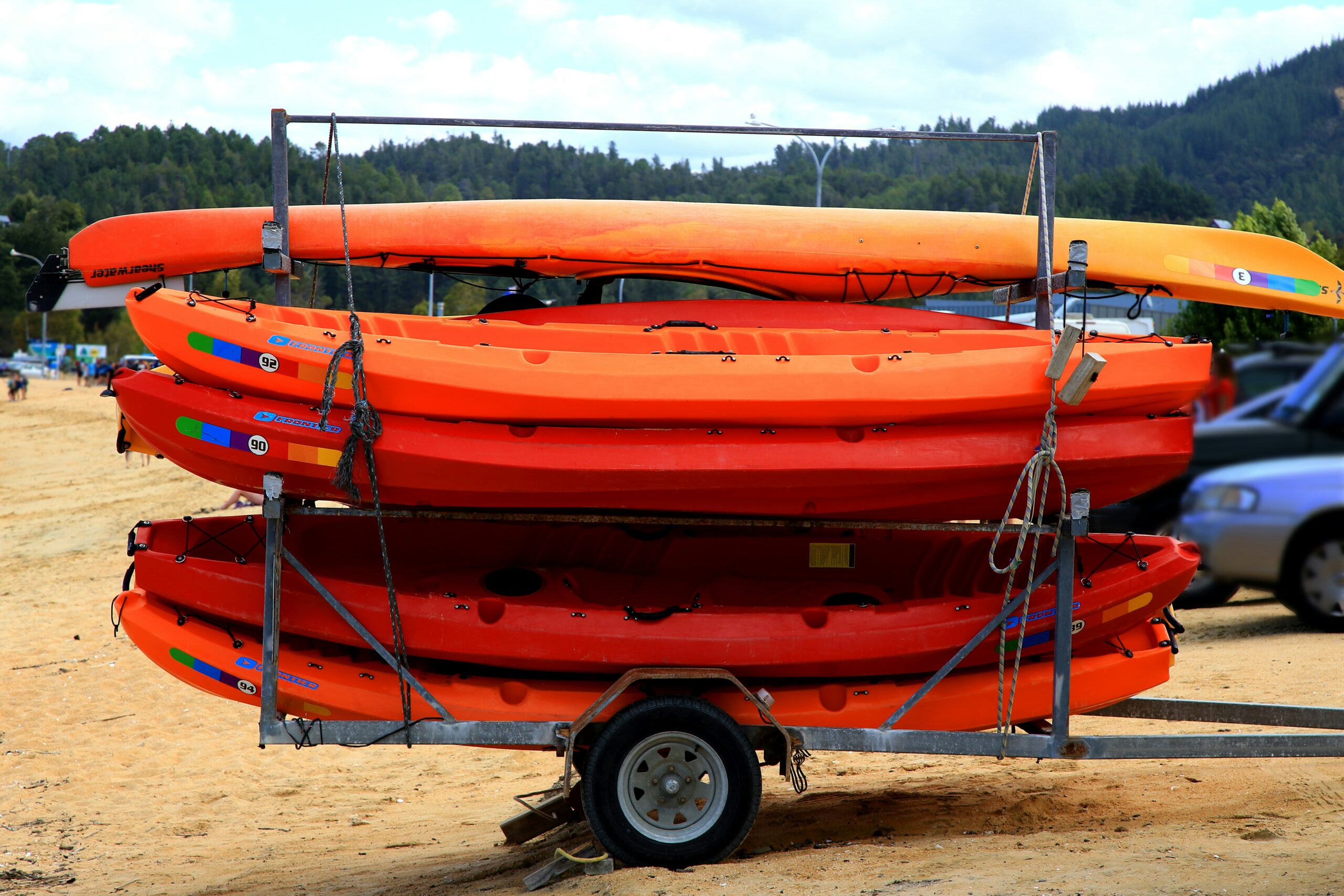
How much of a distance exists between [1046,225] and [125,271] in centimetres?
413

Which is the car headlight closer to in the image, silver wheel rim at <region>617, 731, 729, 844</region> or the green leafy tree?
the green leafy tree

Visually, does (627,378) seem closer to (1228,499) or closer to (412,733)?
(412,733)

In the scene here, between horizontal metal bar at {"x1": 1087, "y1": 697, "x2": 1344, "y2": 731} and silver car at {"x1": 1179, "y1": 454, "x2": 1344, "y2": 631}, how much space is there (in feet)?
11.8

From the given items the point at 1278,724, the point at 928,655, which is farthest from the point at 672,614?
the point at 1278,724

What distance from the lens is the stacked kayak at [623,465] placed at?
4.27 metres

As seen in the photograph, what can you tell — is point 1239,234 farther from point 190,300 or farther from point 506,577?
point 190,300

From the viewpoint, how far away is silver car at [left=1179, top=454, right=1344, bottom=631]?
127 centimetres

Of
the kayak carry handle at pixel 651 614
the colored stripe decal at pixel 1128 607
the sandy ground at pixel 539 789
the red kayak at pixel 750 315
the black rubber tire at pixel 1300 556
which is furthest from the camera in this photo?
the red kayak at pixel 750 315

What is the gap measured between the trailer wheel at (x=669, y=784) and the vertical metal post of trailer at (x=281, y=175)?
A: 95.3 inches

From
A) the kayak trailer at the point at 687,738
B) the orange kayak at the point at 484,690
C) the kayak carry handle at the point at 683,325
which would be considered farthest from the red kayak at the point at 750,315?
the orange kayak at the point at 484,690

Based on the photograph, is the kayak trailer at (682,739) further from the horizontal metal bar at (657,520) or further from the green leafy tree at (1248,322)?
the green leafy tree at (1248,322)

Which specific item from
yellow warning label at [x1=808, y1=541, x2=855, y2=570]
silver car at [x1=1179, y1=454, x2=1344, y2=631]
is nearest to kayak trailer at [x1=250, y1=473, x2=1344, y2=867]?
yellow warning label at [x1=808, y1=541, x2=855, y2=570]

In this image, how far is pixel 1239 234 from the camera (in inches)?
203

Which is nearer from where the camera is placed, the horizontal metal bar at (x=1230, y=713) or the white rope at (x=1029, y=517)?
the white rope at (x=1029, y=517)
